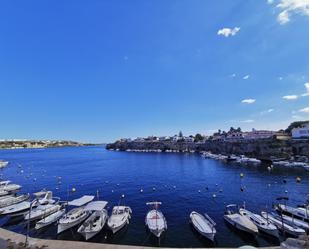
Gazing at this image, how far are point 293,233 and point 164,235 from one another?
50.4 feet

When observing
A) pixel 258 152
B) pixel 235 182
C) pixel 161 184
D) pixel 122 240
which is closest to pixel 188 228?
pixel 122 240

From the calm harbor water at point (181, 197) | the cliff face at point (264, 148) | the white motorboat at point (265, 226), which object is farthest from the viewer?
the cliff face at point (264, 148)

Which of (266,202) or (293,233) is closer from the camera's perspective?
(293,233)

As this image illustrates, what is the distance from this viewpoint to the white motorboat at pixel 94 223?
89.8ft

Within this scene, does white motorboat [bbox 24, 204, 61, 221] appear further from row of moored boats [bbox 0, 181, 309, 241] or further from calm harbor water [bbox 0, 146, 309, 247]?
calm harbor water [bbox 0, 146, 309, 247]

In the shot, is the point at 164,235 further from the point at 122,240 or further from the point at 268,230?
the point at 268,230

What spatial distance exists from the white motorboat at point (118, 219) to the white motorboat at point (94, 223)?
Result: 1.12m

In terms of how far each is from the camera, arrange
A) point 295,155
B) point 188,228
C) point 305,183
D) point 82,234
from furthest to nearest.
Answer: point 295,155
point 305,183
point 188,228
point 82,234

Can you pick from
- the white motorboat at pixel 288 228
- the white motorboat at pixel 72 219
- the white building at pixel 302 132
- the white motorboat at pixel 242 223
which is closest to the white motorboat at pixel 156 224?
the white motorboat at pixel 242 223

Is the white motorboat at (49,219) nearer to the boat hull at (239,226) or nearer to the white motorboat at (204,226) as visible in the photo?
the white motorboat at (204,226)

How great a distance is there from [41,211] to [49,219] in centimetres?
405

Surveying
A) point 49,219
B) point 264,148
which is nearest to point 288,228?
point 49,219

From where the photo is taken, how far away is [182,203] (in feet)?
143

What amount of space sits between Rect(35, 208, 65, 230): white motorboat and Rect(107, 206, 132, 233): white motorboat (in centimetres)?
803
